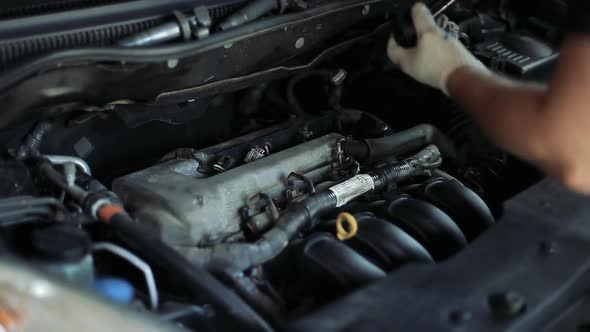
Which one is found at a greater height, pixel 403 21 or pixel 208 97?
pixel 403 21

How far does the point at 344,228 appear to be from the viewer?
4.88 ft

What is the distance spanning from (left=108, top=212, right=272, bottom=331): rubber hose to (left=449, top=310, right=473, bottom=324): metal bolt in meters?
0.32

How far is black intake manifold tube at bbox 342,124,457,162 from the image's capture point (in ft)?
5.82

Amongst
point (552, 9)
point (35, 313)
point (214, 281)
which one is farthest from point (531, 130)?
point (552, 9)

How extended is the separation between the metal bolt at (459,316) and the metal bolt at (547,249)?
0.89ft

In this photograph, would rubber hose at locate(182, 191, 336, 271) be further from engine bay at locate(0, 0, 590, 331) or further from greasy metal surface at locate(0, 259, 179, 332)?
greasy metal surface at locate(0, 259, 179, 332)

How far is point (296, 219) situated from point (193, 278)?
314 millimetres

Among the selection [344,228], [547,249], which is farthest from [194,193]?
[547,249]

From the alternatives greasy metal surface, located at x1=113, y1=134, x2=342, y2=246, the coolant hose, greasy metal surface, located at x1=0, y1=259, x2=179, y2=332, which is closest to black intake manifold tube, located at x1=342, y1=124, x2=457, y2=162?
greasy metal surface, located at x1=113, y1=134, x2=342, y2=246

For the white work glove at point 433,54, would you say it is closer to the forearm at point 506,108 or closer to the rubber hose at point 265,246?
the forearm at point 506,108

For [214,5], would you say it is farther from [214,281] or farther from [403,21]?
[214,281]

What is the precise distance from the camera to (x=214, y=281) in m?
1.27

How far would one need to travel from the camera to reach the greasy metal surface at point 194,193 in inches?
56.6

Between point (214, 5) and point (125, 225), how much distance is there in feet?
1.94
